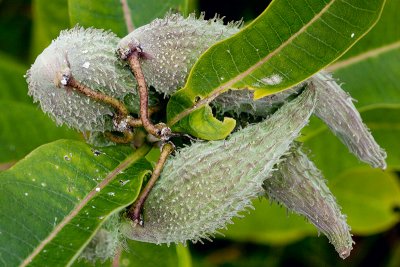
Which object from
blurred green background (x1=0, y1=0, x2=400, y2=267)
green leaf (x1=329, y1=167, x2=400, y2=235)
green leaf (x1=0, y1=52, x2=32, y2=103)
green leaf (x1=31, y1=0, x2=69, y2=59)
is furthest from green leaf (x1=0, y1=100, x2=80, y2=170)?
green leaf (x1=329, y1=167, x2=400, y2=235)

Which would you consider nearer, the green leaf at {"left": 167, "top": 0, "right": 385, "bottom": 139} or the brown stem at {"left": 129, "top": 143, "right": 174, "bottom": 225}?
the green leaf at {"left": 167, "top": 0, "right": 385, "bottom": 139}

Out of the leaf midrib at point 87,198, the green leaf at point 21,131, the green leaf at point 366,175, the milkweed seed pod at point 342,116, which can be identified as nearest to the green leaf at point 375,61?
the green leaf at point 366,175

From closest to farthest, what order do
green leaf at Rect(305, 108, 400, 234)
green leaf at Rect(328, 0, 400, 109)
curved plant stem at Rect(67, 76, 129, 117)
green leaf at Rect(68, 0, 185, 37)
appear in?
curved plant stem at Rect(67, 76, 129, 117) → green leaf at Rect(68, 0, 185, 37) → green leaf at Rect(328, 0, 400, 109) → green leaf at Rect(305, 108, 400, 234)

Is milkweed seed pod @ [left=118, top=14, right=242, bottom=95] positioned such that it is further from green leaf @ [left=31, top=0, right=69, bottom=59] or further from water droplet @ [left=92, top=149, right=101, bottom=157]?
green leaf @ [left=31, top=0, right=69, bottom=59]

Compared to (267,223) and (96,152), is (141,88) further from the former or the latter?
(267,223)

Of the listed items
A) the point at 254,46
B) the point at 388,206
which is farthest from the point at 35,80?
the point at 388,206

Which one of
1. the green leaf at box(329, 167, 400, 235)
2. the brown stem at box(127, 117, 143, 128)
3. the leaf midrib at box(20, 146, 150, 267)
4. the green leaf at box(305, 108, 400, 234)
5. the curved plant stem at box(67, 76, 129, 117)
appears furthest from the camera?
the green leaf at box(329, 167, 400, 235)

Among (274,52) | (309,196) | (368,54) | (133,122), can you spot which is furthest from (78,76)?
(368,54)

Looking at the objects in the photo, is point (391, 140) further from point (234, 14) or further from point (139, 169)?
point (139, 169)

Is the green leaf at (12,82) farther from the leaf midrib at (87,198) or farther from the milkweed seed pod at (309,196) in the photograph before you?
the milkweed seed pod at (309,196)

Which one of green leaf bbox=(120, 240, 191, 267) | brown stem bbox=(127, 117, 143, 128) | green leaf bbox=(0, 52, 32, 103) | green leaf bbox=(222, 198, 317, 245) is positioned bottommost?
green leaf bbox=(120, 240, 191, 267)
